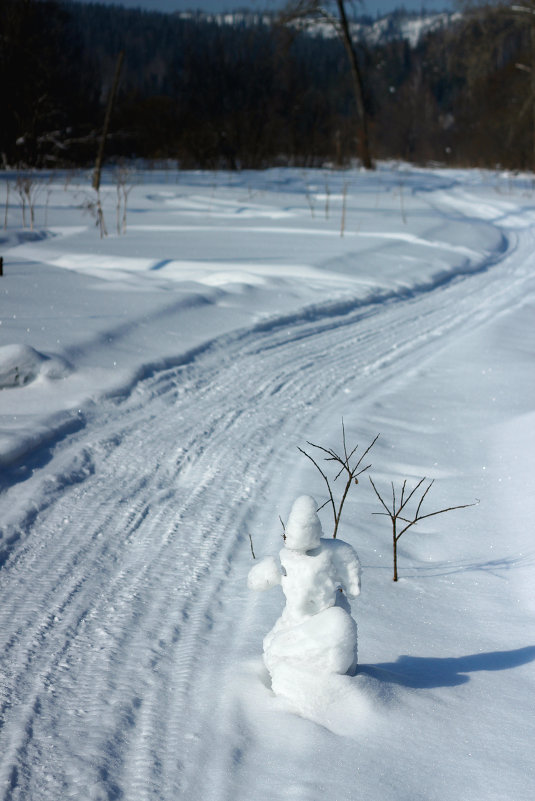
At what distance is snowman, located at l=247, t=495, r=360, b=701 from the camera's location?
1702 mm

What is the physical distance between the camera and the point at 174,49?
95.1 m

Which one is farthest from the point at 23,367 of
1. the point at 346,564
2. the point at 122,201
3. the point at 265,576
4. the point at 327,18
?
the point at 327,18

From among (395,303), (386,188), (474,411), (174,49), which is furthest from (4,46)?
(174,49)

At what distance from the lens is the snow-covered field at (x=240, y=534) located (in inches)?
66.6

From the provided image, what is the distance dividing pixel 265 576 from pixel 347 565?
195 mm

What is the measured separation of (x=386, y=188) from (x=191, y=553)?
1870 centimetres

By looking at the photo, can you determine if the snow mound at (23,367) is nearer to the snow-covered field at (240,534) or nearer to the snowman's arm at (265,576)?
the snow-covered field at (240,534)

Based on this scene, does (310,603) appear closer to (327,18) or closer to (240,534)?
(240,534)

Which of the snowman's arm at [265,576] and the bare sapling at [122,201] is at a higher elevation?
the bare sapling at [122,201]

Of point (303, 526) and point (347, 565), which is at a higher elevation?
point (303, 526)

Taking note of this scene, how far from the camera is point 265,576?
5.81 feet

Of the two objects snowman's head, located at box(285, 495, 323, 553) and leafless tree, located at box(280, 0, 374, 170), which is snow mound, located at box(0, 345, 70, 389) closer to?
snowman's head, located at box(285, 495, 323, 553)

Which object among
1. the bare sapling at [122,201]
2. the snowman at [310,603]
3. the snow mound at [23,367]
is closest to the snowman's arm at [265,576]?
the snowman at [310,603]

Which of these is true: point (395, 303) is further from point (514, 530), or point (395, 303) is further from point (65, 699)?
point (65, 699)
